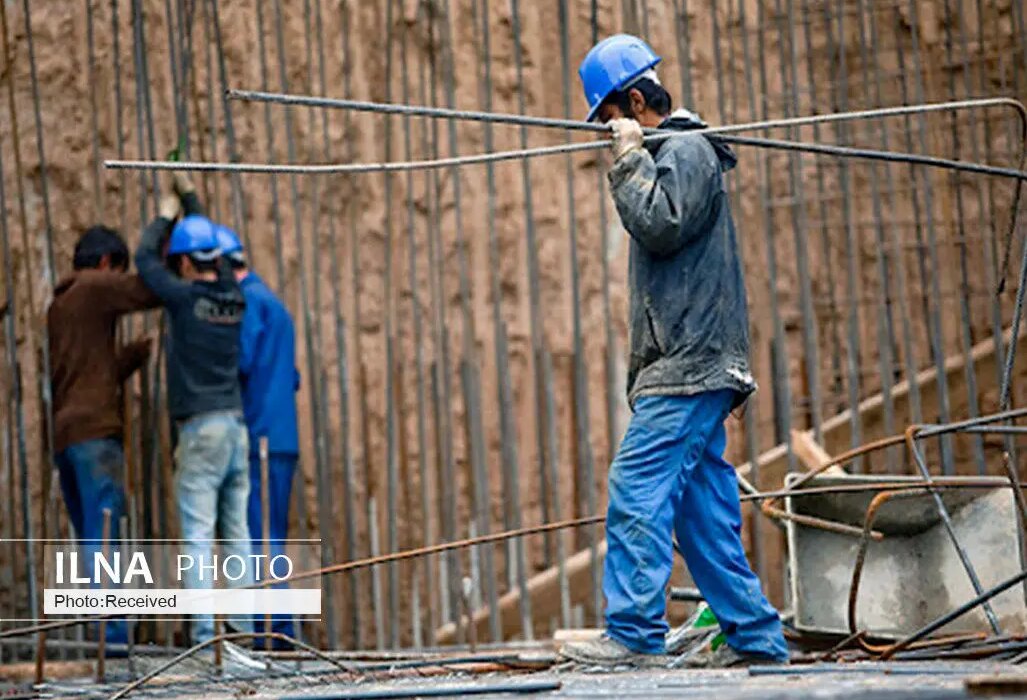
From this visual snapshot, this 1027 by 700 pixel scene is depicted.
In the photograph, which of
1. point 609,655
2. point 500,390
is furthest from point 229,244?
point 609,655

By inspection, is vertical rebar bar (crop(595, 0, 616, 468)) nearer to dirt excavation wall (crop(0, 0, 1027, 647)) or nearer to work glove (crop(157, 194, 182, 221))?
dirt excavation wall (crop(0, 0, 1027, 647))

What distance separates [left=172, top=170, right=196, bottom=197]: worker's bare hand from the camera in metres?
10.2

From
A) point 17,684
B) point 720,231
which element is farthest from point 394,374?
point 720,231

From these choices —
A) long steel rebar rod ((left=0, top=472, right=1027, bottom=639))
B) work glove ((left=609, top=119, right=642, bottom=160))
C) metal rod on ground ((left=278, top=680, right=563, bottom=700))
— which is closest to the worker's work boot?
long steel rebar rod ((left=0, top=472, right=1027, bottom=639))

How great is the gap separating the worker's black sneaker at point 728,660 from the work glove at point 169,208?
3711 millimetres

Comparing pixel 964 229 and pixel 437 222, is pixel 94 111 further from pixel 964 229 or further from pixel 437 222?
pixel 964 229

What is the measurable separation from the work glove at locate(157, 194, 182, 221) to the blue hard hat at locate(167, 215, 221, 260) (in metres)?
0.08

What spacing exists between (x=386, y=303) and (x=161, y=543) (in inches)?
56.8

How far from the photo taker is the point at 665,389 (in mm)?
7043

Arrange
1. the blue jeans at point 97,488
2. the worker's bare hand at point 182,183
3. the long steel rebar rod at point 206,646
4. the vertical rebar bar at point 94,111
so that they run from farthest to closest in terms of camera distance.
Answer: the vertical rebar bar at point 94,111
the worker's bare hand at point 182,183
the blue jeans at point 97,488
the long steel rebar rod at point 206,646

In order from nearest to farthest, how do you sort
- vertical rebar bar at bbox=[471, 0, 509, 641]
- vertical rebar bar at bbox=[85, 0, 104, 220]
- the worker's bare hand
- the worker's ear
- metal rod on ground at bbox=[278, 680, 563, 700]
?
metal rod on ground at bbox=[278, 680, 563, 700] → the worker's ear → vertical rebar bar at bbox=[471, 0, 509, 641] → the worker's bare hand → vertical rebar bar at bbox=[85, 0, 104, 220]

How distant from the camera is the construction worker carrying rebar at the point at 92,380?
10094mm

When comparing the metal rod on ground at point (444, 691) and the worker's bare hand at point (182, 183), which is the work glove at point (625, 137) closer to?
the metal rod on ground at point (444, 691)

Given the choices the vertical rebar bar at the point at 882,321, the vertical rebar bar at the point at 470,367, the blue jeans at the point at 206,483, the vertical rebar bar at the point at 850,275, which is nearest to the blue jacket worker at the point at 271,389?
the blue jeans at the point at 206,483
